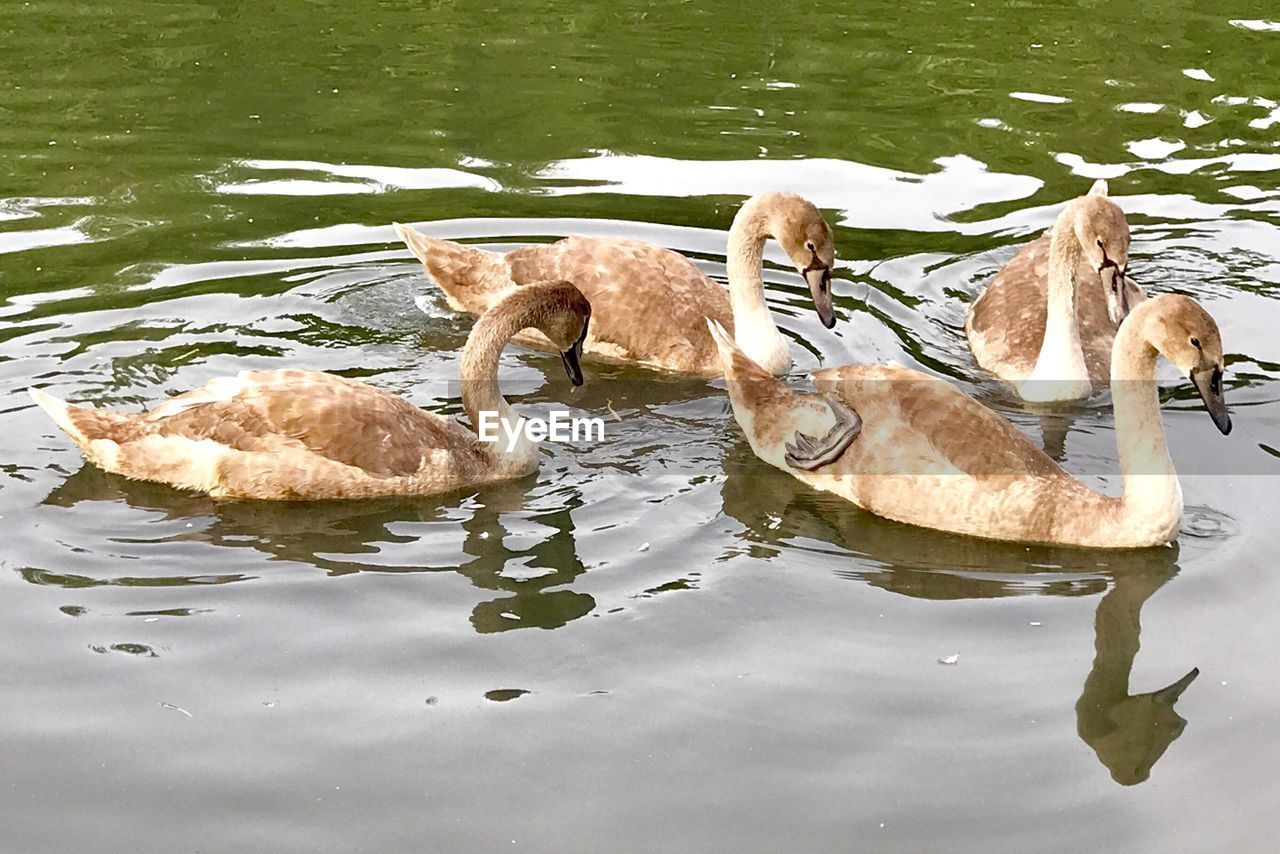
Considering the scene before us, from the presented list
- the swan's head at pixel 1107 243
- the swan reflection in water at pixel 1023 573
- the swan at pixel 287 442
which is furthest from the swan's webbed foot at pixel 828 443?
the swan's head at pixel 1107 243

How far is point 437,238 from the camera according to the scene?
12.4m

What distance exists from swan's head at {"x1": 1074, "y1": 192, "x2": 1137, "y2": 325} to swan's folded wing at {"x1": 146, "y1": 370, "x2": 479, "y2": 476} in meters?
3.96

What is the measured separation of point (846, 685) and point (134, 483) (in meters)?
3.93

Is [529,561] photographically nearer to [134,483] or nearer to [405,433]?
[405,433]

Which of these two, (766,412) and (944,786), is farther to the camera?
(766,412)

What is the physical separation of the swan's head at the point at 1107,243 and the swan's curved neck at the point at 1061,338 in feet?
0.41

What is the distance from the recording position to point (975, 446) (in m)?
A: 8.87

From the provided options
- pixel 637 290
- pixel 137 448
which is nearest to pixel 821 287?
pixel 637 290

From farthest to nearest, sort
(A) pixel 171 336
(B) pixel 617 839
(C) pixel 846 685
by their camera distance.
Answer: (A) pixel 171 336 < (C) pixel 846 685 < (B) pixel 617 839

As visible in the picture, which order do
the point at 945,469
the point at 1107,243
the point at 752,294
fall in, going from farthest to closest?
the point at 752,294, the point at 1107,243, the point at 945,469

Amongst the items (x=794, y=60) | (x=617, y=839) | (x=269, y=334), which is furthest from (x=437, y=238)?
(x=617, y=839)

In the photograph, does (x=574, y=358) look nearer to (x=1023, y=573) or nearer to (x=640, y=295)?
(x=640, y=295)

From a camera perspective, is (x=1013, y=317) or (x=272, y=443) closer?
(x=272, y=443)

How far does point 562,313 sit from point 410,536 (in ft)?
5.60
